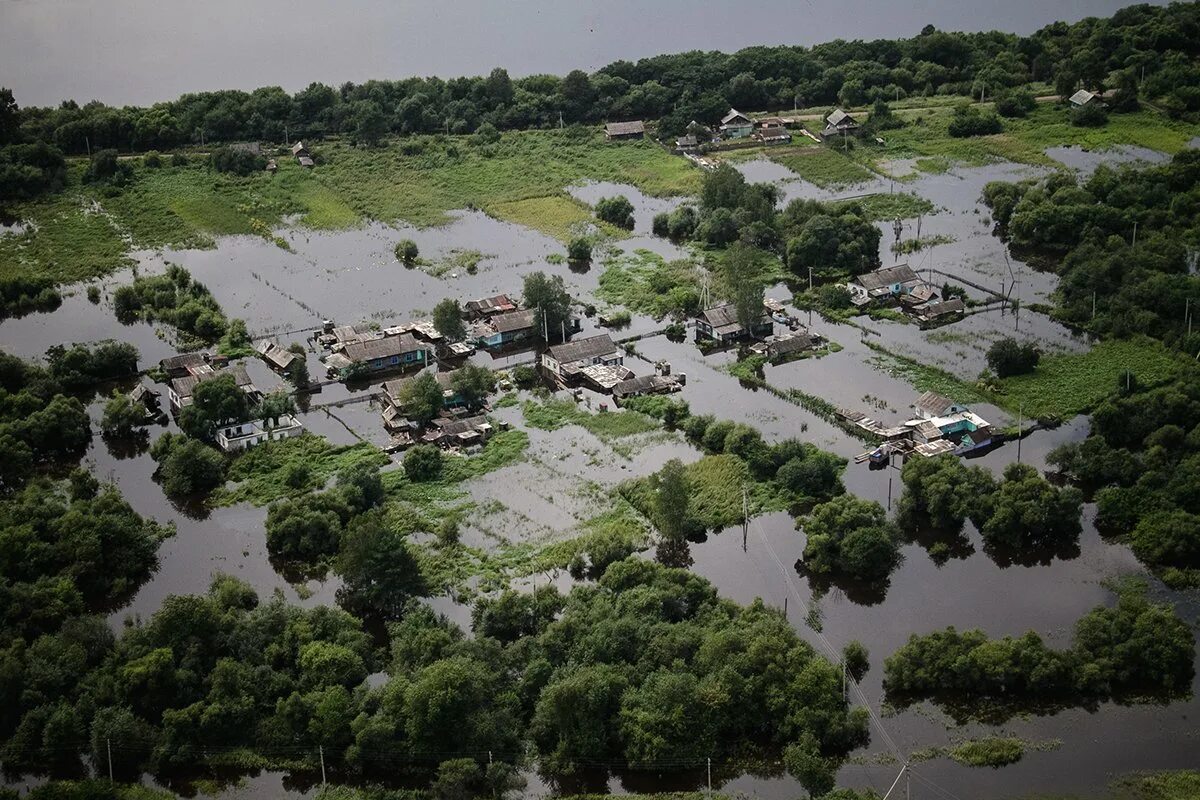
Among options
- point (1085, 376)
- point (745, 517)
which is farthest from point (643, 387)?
point (1085, 376)

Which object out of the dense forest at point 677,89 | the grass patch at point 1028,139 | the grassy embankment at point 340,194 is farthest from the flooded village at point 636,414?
the dense forest at point 677,89

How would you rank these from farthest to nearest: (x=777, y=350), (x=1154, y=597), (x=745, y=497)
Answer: (x=777, y=350) < (x=745, y=497) < (x=1154, y=597)

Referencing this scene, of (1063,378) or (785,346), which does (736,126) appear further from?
(1063,378)

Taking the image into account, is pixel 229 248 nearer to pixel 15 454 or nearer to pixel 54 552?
pixel 15 454

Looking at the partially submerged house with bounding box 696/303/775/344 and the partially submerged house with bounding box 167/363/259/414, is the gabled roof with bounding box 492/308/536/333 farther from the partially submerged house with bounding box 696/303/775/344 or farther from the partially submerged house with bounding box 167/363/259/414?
the partially submerged house with bounding box 167/363/259/414

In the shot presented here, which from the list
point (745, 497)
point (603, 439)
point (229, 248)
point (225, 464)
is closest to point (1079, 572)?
point (745, 497)

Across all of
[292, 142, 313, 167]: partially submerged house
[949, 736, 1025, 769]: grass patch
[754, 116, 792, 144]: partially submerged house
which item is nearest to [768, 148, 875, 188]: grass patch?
[754, 116, 792, 144]: partially submerged house

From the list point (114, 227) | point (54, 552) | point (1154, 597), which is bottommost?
point (1154, 597)
